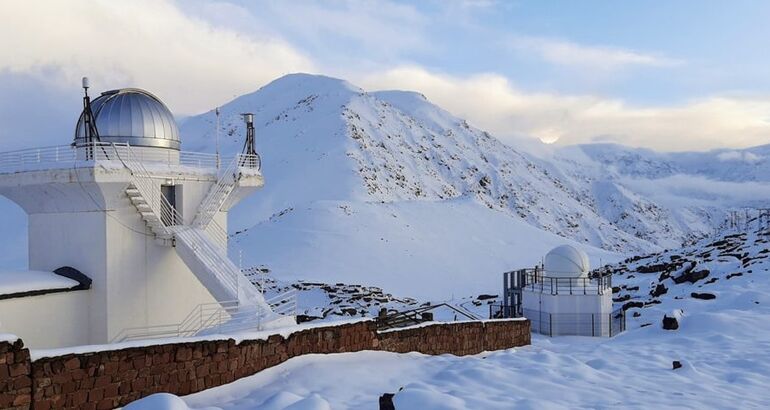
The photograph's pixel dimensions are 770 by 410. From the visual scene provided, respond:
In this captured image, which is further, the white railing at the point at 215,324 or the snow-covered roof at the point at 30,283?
the white railing at the point at 215,324

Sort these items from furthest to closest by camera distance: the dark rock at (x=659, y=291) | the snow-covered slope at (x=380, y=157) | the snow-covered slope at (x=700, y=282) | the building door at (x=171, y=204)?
the snow-covered slope at (x=380, y=157)
the dark rock at (x=659, y=291)
the snow-covered slope at (x=700, y=282)
the building door at (x=171, y=204)

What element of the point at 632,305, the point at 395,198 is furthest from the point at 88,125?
the point at 395,198

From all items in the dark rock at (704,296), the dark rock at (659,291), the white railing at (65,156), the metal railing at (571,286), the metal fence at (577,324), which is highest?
the white railing at (65,156)

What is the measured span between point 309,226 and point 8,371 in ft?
133

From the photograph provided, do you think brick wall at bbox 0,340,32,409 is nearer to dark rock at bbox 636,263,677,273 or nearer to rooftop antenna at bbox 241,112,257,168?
rooftop antenna at bbox 241,112,257,168

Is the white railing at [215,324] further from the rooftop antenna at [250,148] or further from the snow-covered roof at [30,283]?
the rooftop antenna at [250,148]

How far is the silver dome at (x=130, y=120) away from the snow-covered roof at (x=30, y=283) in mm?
4206

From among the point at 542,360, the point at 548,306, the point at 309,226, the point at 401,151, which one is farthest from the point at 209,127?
the point at 542,360

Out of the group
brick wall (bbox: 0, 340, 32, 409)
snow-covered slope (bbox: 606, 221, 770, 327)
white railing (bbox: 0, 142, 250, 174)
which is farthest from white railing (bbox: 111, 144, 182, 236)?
snow-covered slope (bbox: 606, 221, 770, 327)

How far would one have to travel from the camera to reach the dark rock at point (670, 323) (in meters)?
23.4

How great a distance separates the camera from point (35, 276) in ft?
54.6

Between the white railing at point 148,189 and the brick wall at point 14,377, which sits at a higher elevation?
the white railing at point 148,189

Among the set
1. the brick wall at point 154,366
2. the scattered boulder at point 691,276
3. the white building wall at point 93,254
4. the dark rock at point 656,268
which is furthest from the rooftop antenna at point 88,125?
the dark rock at point 656,268

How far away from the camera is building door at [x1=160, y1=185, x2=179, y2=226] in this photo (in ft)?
62.5
